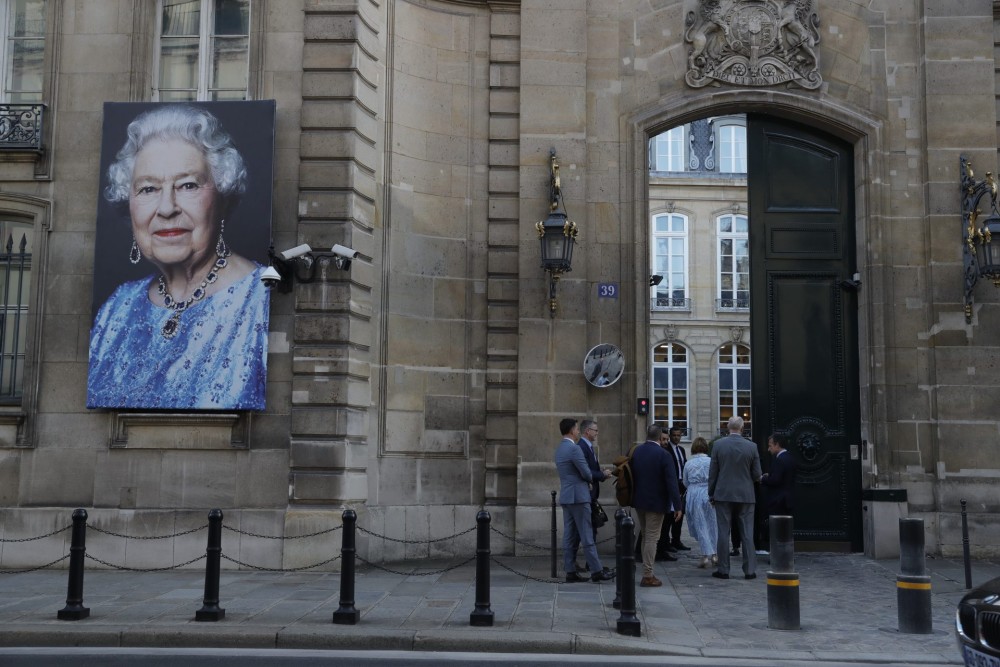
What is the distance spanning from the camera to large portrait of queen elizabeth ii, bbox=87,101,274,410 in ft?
46.6

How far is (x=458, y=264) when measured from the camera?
52.9 ft

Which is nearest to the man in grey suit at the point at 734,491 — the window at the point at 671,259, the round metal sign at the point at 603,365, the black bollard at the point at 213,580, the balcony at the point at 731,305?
the round metal sign at the point at 603,365

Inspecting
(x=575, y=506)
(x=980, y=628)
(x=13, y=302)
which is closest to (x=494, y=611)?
(x=575, y=506)

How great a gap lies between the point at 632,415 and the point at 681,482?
147 cm

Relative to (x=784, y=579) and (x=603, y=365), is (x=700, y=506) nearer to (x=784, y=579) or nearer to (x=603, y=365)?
(x=603, y=365)

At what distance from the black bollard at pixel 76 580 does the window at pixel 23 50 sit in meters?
7.42

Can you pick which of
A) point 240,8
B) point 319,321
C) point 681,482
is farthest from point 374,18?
point 681,482

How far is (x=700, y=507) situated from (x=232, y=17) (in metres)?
9.58

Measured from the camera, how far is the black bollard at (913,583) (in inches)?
389

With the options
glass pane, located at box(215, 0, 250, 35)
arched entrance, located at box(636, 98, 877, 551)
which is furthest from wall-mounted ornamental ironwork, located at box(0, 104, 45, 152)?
arched entrance, located at box(636, 98, 877, 551)

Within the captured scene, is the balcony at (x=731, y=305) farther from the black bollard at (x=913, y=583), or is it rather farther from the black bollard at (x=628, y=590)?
the black bollard at (x=628, y=590)

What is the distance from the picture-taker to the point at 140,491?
46.5 feet

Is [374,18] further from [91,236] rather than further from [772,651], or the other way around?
[772,651]

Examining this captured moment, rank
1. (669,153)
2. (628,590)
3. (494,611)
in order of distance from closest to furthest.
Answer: (628,590) → (494,611) → (669,153)
